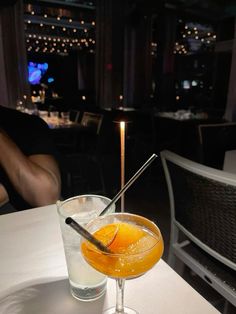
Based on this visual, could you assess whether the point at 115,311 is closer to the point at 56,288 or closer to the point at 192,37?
the point at 56,288

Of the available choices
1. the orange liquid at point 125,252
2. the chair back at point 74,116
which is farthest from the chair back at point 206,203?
the chair back at point 74,116

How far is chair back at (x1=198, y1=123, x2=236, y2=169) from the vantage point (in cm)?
239

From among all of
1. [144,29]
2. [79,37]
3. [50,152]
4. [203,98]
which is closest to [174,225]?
[50,152]

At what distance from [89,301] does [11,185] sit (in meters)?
0.96

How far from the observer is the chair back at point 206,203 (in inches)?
39.6

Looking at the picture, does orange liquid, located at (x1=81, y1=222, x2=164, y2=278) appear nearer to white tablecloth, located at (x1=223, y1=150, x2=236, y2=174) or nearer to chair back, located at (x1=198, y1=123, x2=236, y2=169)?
white tablecloth, located at (x1=223, y1=150, x2=236, y2=174)

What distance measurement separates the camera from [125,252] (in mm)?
483

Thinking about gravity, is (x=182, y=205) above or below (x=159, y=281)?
below

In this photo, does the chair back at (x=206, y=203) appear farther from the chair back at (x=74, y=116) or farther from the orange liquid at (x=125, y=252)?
the chair back at (x=74, y=116)

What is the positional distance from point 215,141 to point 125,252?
2.15m

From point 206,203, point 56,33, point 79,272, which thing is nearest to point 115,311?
point 79,272

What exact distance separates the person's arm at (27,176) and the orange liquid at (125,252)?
80 cm

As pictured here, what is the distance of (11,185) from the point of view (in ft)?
4.58

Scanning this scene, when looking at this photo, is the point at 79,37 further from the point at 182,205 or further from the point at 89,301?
the point at 89,301
